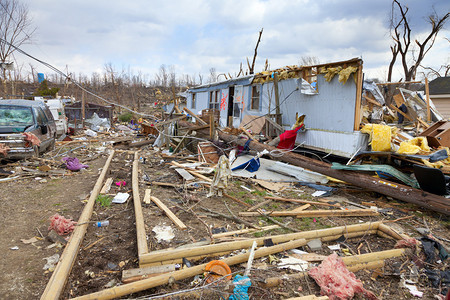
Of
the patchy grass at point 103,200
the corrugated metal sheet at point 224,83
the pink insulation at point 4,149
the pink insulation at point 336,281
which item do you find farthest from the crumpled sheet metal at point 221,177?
the corrugated metal sheet at point 224,83

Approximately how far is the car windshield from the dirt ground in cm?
140

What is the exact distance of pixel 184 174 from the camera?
7.89 meters

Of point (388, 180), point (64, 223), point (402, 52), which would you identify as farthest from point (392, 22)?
point (64, 223)

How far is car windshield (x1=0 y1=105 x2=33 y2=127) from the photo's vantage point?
8641 millimetres

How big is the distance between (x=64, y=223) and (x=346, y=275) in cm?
421

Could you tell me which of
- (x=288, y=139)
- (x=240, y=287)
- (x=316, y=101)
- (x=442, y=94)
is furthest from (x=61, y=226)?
Result: (x=442, y=94)

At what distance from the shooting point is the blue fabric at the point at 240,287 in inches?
110

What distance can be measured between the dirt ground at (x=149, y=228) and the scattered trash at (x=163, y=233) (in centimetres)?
7

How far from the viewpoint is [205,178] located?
298 inches

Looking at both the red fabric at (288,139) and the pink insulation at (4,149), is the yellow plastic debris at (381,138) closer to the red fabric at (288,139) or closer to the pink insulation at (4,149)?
the red fabric at (288,139)

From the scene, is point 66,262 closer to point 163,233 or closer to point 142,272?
point 142,272

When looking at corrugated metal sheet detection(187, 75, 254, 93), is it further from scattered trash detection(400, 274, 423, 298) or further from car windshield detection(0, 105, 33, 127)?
scattered trash detection(400, 274, 423, 298)

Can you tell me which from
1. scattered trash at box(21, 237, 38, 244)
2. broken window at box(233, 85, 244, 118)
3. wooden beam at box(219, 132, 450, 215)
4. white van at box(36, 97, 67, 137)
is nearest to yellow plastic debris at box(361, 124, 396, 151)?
wooden beam at box(219, 132, 450, 215)

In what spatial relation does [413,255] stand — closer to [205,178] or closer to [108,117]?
[205,178]
